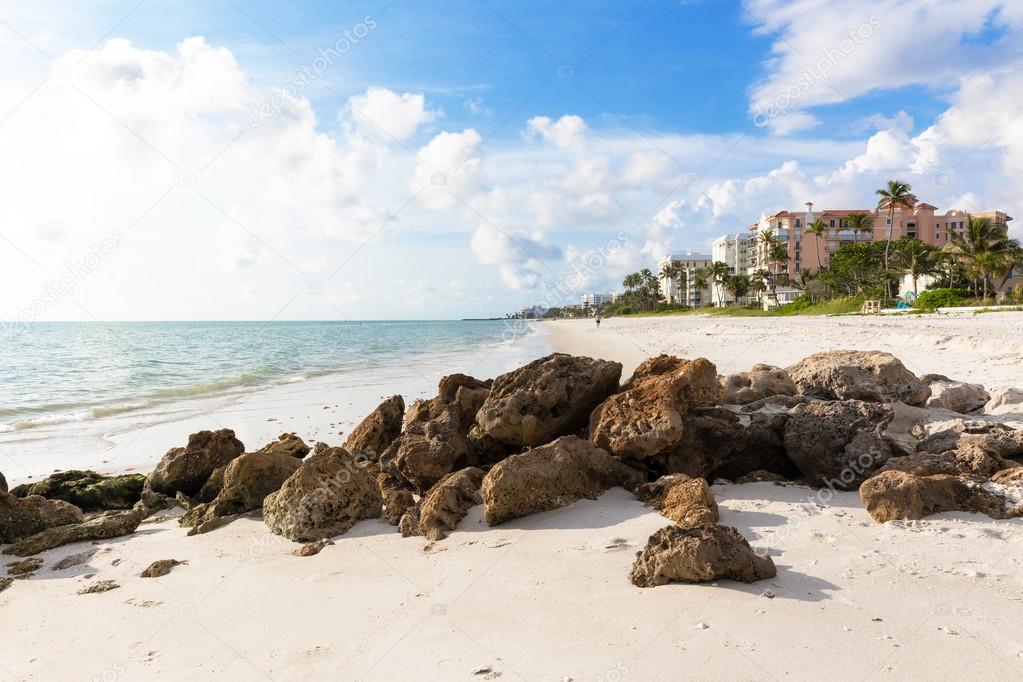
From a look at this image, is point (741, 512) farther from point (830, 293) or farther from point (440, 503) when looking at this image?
point (830, 293)

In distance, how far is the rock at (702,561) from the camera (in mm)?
4203

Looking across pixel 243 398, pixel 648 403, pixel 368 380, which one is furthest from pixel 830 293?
pixel 648 403

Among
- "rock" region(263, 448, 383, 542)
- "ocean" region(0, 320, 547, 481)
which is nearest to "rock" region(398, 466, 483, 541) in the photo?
"rock" region(263, 448, 383, 542)

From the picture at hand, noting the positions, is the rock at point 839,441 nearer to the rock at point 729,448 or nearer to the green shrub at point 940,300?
the rock at point 729,448

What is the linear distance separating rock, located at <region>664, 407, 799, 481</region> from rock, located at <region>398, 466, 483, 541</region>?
217 centimetres

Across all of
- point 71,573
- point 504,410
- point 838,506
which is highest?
point 504,410

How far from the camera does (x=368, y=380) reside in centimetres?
2284

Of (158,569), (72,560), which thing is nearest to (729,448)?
(158,569)

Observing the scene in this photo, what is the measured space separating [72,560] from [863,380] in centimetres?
903

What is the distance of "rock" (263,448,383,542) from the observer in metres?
6.45

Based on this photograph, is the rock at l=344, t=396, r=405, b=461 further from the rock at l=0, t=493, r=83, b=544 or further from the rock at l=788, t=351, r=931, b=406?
the rock at l=788, t=351, r=931, b=406

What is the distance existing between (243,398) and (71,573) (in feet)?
42.9

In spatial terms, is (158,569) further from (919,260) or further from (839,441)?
(919,260)

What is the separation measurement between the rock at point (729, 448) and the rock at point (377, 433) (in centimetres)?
369
